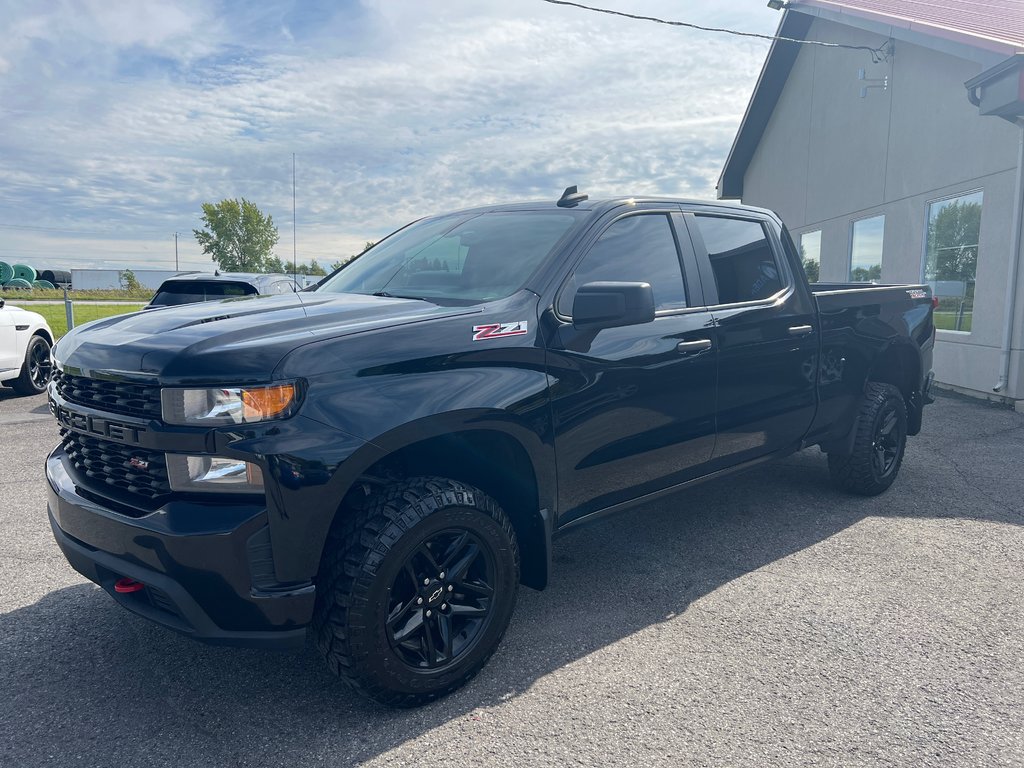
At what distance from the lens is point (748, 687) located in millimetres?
2936

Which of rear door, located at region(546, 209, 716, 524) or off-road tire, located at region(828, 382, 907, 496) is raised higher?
rear door, located at region(546, 209, 716, 524)

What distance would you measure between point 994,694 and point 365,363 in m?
2.62

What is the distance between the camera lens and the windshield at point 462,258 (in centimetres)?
339

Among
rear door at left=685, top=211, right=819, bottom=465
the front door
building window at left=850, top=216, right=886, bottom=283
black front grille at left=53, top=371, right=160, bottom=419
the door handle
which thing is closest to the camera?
black front grille at left=53, top=371, right=160, bottom=419

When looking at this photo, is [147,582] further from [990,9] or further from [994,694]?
[990,9]

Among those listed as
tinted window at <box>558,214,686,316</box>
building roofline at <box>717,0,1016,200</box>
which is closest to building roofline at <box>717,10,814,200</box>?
building roofline at <box>717,0,1016,200</box>

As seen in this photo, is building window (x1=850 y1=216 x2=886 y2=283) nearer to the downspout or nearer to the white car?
the downspout

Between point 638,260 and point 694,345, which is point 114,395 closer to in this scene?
point 638,260

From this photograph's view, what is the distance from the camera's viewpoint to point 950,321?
10539 mm

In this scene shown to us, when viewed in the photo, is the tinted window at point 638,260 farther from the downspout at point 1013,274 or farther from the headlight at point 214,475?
the downspout at point 1013,274

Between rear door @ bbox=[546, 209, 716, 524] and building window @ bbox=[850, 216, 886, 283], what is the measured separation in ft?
33.7

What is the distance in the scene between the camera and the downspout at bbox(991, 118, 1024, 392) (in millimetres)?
8727

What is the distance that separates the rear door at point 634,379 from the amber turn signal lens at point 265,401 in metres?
1.11

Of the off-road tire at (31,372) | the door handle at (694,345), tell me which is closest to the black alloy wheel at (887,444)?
the door handle at (694,345)
